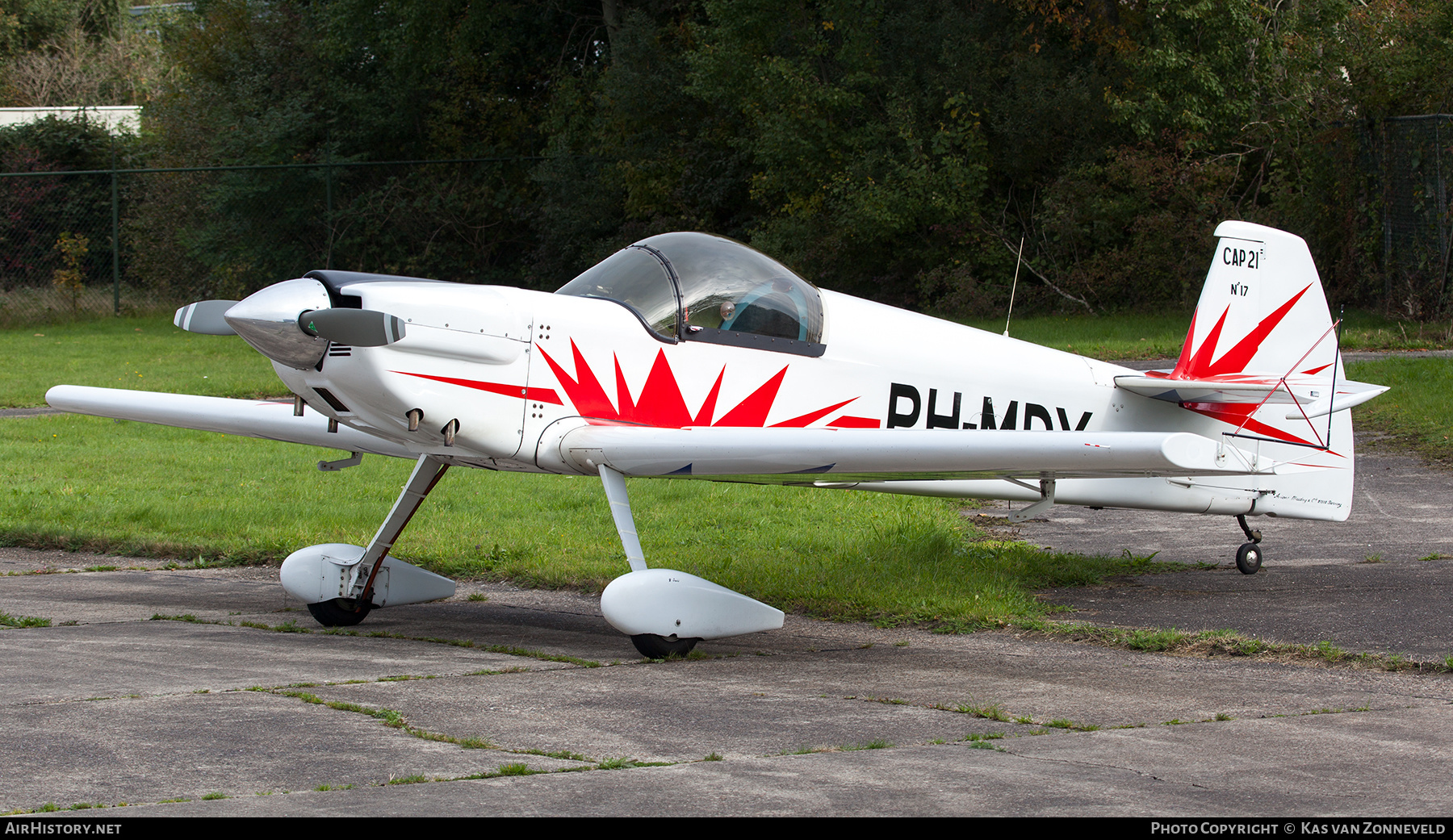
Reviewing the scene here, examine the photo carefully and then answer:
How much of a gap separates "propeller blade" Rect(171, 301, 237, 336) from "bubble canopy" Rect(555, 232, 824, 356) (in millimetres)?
1767

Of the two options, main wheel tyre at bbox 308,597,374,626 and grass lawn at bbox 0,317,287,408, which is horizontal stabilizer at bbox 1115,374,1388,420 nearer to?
main wheel tyre at bbox 308,597,374,626

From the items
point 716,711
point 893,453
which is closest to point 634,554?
point 893,453

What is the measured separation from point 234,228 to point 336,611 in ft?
85.9

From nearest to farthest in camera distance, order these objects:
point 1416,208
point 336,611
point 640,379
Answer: point 640,379
point 336,611
point 1416,208

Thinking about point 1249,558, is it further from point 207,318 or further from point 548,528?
point 207,318

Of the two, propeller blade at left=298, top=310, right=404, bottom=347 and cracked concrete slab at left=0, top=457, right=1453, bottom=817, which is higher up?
A: propeller blade at left=298, top=310, right=404, bottom=347

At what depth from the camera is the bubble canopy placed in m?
7.25

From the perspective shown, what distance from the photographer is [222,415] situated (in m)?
8.57

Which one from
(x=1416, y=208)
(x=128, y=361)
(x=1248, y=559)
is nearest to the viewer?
(x=1248, y=559)

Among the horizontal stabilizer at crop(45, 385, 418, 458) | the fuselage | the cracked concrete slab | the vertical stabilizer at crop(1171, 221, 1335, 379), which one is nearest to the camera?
the cracked concrete slab

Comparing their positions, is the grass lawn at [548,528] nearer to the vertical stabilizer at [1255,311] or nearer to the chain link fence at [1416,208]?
the vertical stabilizer at [1255,311]

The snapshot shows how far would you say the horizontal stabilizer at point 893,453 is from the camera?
18.5 ft

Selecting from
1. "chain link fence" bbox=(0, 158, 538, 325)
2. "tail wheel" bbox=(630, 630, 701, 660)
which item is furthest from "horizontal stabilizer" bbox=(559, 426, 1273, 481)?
"chain link fence" bbox=(0, 158, 538, 325)

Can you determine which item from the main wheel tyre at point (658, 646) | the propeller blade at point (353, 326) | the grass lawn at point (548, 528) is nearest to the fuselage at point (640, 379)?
the propeller blade at point (353, 326)
